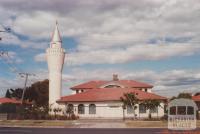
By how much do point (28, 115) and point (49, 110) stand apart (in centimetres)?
355

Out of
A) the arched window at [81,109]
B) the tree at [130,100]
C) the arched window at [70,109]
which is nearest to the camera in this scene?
the tree at [130,100]

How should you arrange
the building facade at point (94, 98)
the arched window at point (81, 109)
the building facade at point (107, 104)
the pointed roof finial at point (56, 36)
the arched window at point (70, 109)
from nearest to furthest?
the arched window at point (70, 109) < the building facade at point (107, 104) < the building facade at point (94, 98) < the arched window at point (81, 109) < the pointed roof finial at point (56, 36)

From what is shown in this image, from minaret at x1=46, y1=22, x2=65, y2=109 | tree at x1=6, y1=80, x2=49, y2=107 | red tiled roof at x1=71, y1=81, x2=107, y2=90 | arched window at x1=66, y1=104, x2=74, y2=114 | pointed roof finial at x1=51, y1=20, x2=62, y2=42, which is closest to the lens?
arched window at x1=66, y1=104, x2=74, y2=114

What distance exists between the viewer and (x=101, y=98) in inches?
2463

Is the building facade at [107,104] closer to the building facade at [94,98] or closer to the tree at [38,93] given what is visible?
the building facade at [94,98]

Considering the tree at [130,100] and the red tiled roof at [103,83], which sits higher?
the red tiled roof at [103,83]

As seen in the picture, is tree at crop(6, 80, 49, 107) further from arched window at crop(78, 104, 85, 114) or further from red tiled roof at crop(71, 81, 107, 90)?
arched window at crop(78, 104, 85, 114)

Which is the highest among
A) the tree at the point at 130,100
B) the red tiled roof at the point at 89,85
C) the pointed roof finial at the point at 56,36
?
the pointed roof finial at the point at 56,36

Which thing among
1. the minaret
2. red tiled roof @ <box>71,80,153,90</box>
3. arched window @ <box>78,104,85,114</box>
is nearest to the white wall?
arched window @ <box>78,104,85,114</box>

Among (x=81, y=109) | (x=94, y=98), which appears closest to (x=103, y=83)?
(x=94, y=98)

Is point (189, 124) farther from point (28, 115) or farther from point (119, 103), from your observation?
point (28, 115)

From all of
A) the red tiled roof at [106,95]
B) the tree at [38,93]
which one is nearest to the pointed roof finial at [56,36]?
the red tiled roof at [106,95]

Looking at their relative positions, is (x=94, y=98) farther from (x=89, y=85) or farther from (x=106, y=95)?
(x=89, y=85)

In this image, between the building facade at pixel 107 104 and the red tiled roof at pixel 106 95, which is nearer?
the building facade at pixel 107 104
